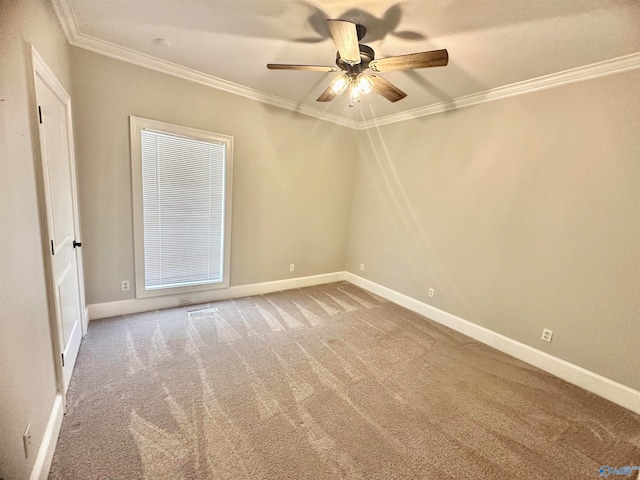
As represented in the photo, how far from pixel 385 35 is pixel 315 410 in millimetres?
2799

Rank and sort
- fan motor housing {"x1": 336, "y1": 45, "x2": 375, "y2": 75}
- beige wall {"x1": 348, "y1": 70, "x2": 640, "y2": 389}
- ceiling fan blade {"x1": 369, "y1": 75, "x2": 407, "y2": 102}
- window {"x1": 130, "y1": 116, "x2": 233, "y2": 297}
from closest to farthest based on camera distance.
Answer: fan motor housing {"x1": 336, "y1": 45, "x2": 375, "y2": 75}
ceiling fan blade {"x1": 369, "y1": 75, "x2": 407, "y2": 102}
beige wall {"x1": 348, "y1": 70, "x2": 640, "y2": 389}
window {"x1": 130, "y1": 116, "x2": 233, "y2": 297}

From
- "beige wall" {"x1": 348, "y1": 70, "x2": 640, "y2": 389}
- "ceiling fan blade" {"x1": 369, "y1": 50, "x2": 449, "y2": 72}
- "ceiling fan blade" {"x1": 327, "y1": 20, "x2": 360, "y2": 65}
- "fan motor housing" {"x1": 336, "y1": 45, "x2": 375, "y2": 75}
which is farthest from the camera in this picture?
"beige wall" {"x1": 348, "y1": 70, "x2": 640, "y2": 389}

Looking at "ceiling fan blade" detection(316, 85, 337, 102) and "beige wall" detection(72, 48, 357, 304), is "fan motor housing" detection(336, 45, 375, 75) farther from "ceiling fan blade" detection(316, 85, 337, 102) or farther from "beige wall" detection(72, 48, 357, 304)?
"beige wall" detection(72, 48, 357, 304)

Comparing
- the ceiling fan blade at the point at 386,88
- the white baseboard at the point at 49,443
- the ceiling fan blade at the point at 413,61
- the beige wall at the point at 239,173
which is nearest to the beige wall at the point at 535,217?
the beige wall at the point at 239,173

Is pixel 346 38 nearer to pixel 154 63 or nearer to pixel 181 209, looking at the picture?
pixel 154 63

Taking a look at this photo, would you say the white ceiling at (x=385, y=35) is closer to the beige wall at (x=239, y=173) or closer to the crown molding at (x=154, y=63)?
the crown molding at (x=154, y=63)

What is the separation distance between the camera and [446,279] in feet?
10.9

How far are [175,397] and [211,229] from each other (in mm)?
1949

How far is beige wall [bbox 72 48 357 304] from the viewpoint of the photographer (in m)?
2.56

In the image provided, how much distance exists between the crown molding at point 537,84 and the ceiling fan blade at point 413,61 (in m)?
1.55

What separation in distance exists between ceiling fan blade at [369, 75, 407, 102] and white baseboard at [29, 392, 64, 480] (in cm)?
295

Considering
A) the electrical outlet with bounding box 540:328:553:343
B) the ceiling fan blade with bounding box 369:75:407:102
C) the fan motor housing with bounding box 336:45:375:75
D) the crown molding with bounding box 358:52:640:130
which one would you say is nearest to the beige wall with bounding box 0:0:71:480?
the fan motor housing with bounding box 336:45:375:75

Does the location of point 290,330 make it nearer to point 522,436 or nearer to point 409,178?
point 522,436

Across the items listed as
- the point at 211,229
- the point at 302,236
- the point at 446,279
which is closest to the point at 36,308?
the point at 211,229
